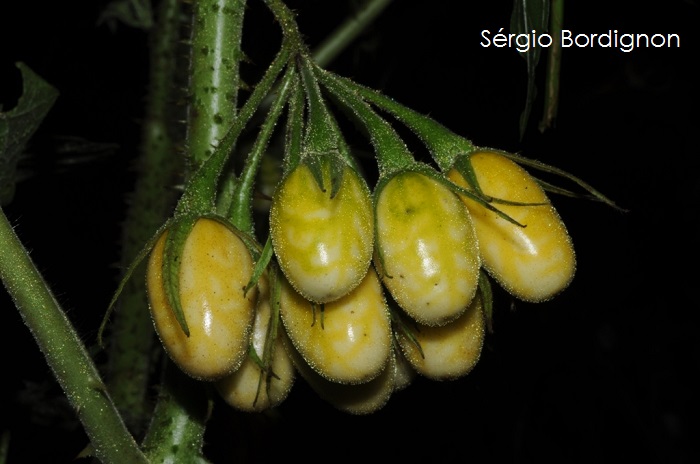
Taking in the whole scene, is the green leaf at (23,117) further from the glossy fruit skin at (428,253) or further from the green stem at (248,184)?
the glossy fruit skin at (428,253)

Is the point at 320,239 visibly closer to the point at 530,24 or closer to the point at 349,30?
the point at 530,24

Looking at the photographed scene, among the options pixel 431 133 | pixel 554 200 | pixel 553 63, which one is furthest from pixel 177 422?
pixel 554 200

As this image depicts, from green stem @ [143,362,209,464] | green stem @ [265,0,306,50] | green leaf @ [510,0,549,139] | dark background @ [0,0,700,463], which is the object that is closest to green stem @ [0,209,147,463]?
green stem @ [143,362,209,464]

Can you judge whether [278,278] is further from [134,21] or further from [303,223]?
[134,21]

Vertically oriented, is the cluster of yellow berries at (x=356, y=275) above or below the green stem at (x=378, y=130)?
below

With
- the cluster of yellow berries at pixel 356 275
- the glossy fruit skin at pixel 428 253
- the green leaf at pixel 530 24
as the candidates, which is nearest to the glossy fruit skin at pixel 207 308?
the cluster of yellow berries at pixel 356 275

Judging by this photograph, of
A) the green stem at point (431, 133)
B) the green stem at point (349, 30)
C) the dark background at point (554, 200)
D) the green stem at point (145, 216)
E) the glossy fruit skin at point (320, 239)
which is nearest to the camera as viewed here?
the glossy fruit skin at point (320, 239)
